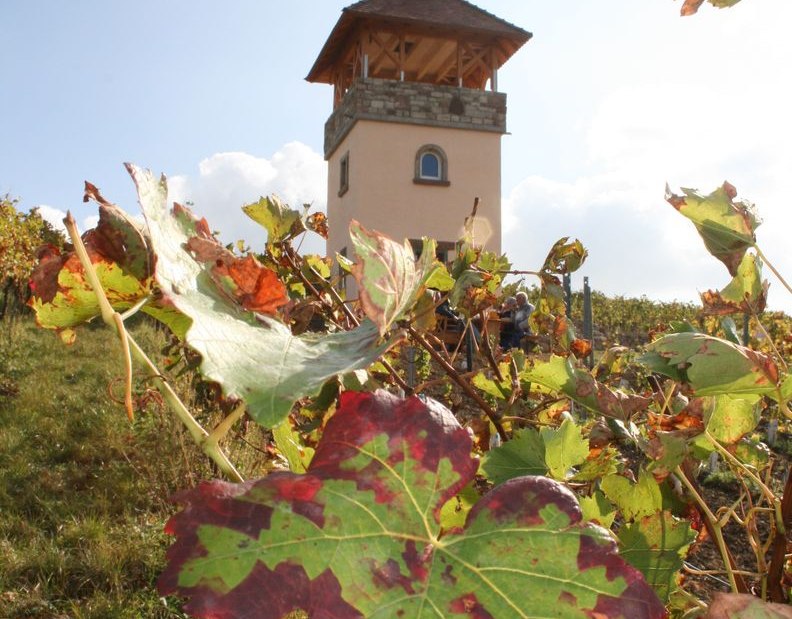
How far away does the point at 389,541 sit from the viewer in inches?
14.2

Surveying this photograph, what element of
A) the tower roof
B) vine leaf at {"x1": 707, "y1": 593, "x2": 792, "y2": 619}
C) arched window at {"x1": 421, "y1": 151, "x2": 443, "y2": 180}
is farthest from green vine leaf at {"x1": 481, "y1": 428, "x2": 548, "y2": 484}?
the tower roof

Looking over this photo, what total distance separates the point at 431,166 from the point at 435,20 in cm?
276

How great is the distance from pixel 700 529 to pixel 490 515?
1.67 feet

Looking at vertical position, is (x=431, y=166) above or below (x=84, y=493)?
above

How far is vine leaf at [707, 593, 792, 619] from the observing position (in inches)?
16.3

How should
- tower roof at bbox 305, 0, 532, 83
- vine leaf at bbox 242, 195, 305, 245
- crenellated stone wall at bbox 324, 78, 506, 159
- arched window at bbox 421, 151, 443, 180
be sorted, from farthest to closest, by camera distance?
arched window at bbox 421, 151, 443, 180 → tower roof at bbox 305, 0, 532, 83 → crenellated stone wall at bbox 324, 78, 506, 159 → vine leaf at bbox 242, 195, 305, 245

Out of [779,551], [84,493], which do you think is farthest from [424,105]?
[779,551]

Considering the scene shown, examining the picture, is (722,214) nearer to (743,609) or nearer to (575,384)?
(575,384)

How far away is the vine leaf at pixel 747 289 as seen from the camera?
0.71m

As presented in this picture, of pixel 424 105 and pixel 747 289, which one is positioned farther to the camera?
pixel 424 105

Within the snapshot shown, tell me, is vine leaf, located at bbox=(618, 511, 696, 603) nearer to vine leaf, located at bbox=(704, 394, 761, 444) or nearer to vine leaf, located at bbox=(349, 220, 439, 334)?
vine leaf, located at bbox=(704, 394, 761, 444)

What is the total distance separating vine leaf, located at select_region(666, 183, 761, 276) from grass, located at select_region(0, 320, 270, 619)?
5.61 ft

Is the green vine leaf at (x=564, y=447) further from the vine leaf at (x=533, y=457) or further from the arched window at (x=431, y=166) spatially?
the arched window at (x=431, y=166)

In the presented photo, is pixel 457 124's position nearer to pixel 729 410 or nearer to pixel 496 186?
pixel 496 186
